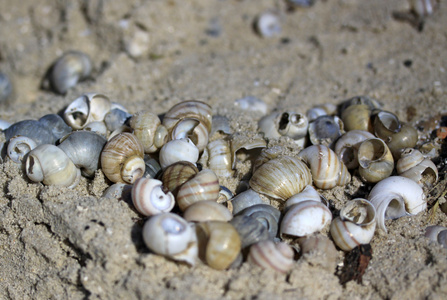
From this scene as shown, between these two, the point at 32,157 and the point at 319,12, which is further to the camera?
the point at 319,12

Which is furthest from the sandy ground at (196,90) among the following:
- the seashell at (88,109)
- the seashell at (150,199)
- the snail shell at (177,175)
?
the seashell at (88,109)

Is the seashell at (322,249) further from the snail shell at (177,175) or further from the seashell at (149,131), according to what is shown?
the seashell at (149,131)

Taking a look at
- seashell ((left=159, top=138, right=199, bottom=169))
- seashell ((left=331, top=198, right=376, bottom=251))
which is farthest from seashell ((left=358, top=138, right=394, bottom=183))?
seashell ((left=159, top=138, right=199, bottom=169))

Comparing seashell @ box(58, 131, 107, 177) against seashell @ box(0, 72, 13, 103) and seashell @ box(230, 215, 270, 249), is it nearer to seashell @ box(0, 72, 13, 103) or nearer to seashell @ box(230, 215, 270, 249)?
seashell @ box(230, 215, 270, 249)

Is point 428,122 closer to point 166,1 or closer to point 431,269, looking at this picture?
point 431,269

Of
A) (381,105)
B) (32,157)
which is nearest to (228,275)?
(32,157)
